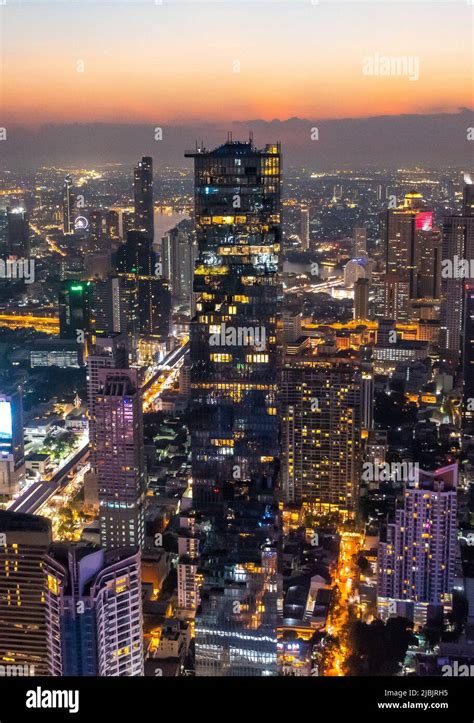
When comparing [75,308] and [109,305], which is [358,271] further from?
[75,308]

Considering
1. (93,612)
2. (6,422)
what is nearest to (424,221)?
(6,422)

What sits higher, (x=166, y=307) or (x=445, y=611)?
(x=166, y=307)

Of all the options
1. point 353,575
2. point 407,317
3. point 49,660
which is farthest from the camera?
point 407,317

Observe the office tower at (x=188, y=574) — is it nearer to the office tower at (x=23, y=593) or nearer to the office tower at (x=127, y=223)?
the office tower at (x=23, y=593)

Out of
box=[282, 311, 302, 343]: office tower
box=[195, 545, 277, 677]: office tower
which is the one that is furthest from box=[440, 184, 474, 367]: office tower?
box=[195, 545, 277, 677]: office tower

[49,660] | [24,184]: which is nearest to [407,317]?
[24,184]

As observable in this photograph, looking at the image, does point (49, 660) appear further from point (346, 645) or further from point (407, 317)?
point (407, 317)
